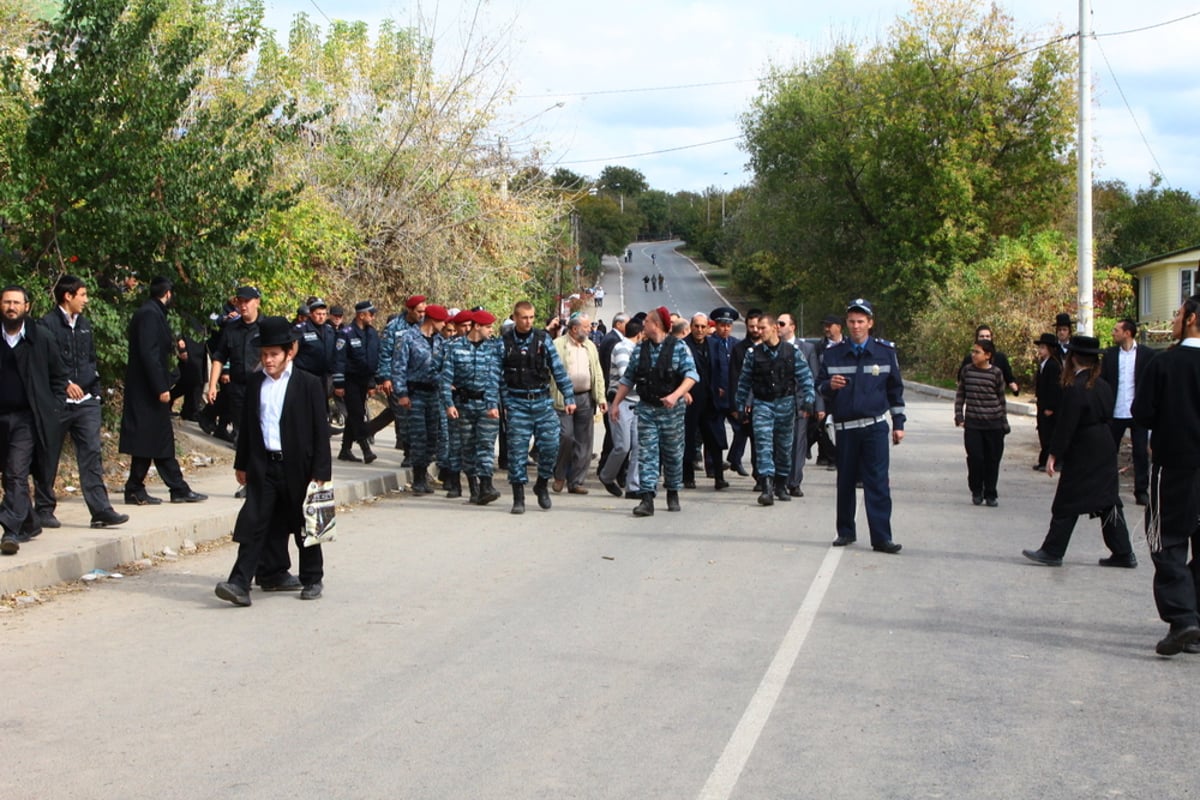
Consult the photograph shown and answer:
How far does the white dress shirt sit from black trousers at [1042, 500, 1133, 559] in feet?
18.6

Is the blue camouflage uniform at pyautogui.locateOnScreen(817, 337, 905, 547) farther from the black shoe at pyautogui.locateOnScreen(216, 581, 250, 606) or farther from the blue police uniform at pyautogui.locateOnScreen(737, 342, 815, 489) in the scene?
the black shoe at pyautogui.locateOnScreen(216, 581, 250, 606)

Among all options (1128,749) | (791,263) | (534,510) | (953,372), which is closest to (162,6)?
(534,510)

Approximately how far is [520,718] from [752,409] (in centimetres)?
824

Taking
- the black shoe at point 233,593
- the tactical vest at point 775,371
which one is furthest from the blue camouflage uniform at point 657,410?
the black shoe at point 233,593

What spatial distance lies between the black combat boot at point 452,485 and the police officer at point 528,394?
51.3 inches

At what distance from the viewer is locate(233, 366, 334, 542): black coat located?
8492 mm

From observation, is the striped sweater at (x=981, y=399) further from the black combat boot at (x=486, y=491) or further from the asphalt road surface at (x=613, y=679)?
the black combat boot at (x=486, y=491)

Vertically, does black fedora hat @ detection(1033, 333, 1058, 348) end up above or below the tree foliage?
below

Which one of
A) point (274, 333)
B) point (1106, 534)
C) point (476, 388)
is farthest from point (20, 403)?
point (1106, 534)

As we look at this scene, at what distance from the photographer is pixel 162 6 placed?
1357 centimetres

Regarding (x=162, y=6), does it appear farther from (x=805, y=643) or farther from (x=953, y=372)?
(x=953, y=372)

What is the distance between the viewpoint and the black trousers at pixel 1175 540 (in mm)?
7066

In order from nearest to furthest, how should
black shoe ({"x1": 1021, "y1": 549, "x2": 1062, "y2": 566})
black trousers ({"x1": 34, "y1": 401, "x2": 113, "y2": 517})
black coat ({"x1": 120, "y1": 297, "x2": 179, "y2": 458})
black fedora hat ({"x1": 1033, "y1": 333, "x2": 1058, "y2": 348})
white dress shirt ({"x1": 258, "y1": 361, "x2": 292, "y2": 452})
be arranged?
white dress shirt ({"x1": 258, "y1": 361, "x2": 292, "y2": 452})
black shoe ({"x1": 1021, "y1": 549, "x2": 1062, "y2": 566})
black trousers ({"x1": 34, "y1": 401, "x2": 113, "y2": 517})
black coat ({"x1": 120, "y1": 297, "x2": 179, "y2": 458})
black fedora hat ({"x1": 1033, "y1": 333, "x2": 1058, "y2": 348})

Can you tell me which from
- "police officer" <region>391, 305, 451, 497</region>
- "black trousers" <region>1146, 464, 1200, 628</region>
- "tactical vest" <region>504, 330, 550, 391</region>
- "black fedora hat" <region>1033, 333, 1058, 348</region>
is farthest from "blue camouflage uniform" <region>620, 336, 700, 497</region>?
"black trousers" <region>1146, 464, 1200, 628</region>
